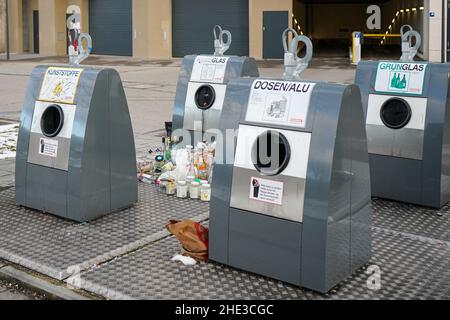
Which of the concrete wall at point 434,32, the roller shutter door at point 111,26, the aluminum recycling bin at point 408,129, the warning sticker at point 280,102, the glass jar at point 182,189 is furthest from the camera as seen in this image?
Answer: the roller shutter door at point 111,26

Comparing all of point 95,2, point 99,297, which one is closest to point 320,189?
point 99,297

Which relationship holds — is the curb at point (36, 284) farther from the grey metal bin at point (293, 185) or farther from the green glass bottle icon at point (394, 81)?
the green glass bottle icon at point (394, 81)

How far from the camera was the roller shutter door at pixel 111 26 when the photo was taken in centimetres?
2841

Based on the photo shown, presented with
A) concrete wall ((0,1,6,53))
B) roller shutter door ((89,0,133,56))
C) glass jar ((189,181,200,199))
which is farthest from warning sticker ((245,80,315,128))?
concrete wall ((0,1,6,53))

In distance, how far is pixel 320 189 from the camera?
3.61 m

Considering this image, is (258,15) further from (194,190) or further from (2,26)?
(194,190)

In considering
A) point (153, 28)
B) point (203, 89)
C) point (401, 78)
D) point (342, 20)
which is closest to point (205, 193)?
point (203, 89)

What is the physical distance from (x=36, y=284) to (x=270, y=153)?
1.68 metres

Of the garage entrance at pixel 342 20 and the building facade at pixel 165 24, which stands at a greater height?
the garage entrance at pixel 342 20

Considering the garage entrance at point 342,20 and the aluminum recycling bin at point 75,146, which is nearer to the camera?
the aluminum recycling bin at point 75,146

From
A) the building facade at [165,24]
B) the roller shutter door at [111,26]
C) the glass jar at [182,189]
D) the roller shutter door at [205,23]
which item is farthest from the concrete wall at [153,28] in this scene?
the glass jar at [182,189]

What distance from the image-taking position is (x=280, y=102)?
386cm

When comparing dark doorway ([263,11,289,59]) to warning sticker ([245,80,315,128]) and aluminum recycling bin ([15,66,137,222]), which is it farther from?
warning sticker ([245,80,315,128])
